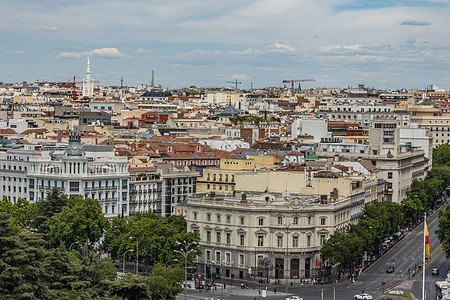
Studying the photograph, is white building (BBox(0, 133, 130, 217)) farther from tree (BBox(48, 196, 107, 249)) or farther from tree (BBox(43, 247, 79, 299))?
tree (BBox(43, 247, 79, 299))

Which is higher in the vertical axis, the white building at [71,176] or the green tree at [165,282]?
the white building at [71,176]

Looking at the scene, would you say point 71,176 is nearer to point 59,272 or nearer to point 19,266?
point 59,272

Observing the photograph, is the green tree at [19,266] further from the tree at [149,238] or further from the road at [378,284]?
the tree at [149,238]

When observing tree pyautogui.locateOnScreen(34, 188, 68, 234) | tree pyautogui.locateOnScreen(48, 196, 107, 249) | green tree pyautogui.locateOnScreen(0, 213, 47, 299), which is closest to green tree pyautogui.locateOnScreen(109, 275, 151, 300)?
green tree pyautogui.locateOnScreen(0, 213, 47, 299)

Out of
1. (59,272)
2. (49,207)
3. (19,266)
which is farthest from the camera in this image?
(49,207)

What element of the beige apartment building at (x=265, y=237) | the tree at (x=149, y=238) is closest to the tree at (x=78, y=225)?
the tree at (x=149, y=238)

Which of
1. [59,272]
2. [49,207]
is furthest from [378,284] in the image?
[59,272]

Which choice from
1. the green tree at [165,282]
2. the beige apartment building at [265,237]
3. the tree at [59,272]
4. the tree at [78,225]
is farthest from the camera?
the tree at [78,225]
